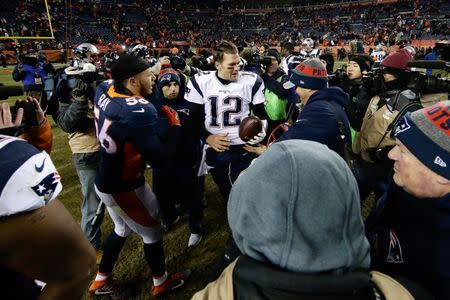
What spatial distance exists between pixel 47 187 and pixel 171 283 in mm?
1976

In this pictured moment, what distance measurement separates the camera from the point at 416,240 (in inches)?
48.1

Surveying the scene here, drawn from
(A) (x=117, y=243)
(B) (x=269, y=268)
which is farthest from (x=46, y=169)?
(A) (x=117, y=243)

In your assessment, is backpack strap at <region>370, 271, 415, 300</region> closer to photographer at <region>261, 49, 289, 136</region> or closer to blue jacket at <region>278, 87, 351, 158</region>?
blue jacket at <region>278, 87, 351, 158</region>

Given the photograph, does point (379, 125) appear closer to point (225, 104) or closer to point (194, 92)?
point (225, 104)

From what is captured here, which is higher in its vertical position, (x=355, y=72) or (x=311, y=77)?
(x=311, y=77)

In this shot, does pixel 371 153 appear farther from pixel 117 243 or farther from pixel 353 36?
pixel 353 36

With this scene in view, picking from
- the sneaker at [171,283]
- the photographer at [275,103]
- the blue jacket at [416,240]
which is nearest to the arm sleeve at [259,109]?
the photographer at [275,103]

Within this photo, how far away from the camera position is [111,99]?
2.09 m

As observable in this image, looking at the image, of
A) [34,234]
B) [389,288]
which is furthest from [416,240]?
[34,234]

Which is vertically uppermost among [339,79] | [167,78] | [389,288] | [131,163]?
[389,288]

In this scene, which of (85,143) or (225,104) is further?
(225,104)

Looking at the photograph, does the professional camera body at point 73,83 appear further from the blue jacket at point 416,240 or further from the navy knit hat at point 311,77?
the blue jacket at point 416,240

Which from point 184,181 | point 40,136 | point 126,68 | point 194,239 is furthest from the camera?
point 184,181

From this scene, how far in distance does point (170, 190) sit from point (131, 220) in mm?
1232
